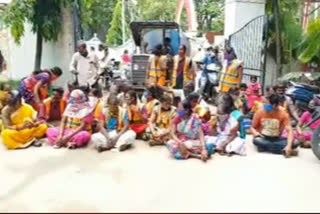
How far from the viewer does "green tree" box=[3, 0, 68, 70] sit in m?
10.5

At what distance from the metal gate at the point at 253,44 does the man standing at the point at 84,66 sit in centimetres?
381

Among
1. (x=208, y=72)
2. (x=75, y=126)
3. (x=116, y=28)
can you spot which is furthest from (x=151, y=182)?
(x=116, y=28)

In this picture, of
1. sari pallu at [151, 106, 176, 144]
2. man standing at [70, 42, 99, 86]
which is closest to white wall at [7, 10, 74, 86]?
man standing at [70, 42, 99, 86]

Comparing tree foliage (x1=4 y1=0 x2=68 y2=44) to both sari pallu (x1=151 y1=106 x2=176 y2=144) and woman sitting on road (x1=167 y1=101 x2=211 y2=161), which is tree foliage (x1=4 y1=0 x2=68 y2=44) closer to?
sari pallu (x1=151 y1=106 x2=176 y2=144)

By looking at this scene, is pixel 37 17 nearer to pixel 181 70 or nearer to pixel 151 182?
pixel 181 70

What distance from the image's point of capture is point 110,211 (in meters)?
3.95

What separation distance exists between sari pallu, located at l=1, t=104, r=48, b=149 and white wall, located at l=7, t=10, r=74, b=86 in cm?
499

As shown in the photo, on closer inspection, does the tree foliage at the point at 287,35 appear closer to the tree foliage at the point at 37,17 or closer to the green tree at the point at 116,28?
the tree foliage at the point at 37,17

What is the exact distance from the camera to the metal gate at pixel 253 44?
9.58 metres

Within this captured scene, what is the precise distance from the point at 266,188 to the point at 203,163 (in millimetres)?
1078

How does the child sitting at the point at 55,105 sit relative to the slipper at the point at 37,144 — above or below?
above

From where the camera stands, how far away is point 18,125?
245 inches

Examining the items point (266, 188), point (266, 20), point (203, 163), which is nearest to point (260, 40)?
point (266, 20)

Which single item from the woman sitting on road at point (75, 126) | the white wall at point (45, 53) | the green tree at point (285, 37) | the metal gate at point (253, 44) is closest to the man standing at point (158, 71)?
the woman sitting on road at point (75, 126)
